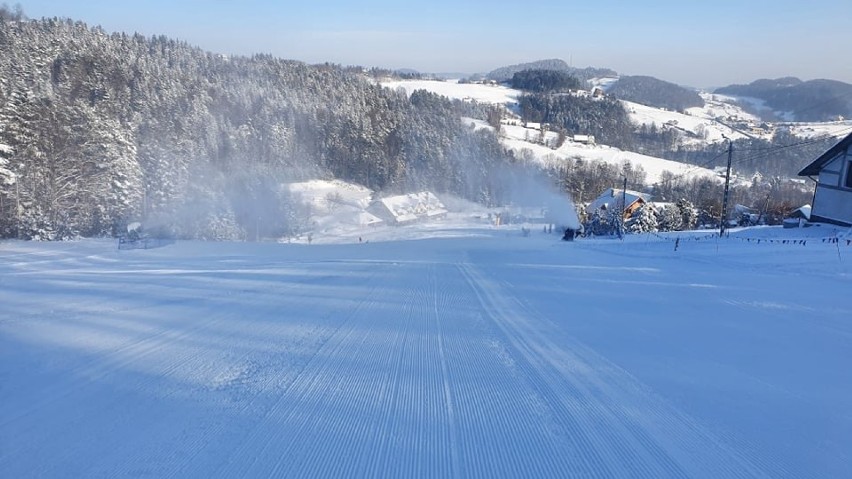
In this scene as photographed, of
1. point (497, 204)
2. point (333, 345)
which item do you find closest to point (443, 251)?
point (333, 345)

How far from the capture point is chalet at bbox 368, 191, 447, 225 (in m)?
65.8

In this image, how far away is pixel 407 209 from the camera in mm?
68562

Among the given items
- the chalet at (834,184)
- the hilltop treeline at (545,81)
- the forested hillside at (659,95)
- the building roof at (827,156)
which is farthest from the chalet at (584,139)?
the chalet at (834,184)

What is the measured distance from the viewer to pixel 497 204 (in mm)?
81000

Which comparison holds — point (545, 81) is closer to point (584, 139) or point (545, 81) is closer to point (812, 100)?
point (584, 139)

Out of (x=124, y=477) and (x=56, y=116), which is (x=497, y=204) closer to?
(x=56, y=116)

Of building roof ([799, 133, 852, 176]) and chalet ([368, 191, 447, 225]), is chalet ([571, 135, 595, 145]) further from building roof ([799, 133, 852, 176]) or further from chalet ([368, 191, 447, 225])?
building roof ([799, 133, 852, 176])

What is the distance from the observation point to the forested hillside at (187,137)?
103ft

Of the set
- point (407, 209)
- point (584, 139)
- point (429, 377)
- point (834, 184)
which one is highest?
point (584, 139)

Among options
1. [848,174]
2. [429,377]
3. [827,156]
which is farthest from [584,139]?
[429,377]

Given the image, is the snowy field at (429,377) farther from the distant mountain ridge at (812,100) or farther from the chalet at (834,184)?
the distant mountain ridge at (812,100)

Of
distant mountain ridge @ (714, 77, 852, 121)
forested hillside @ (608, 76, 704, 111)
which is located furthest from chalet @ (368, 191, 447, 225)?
forested hillside @ (608, 76, 704, 111)

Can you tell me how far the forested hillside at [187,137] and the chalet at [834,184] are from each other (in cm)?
3645

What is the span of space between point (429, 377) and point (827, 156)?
24.7 metres
